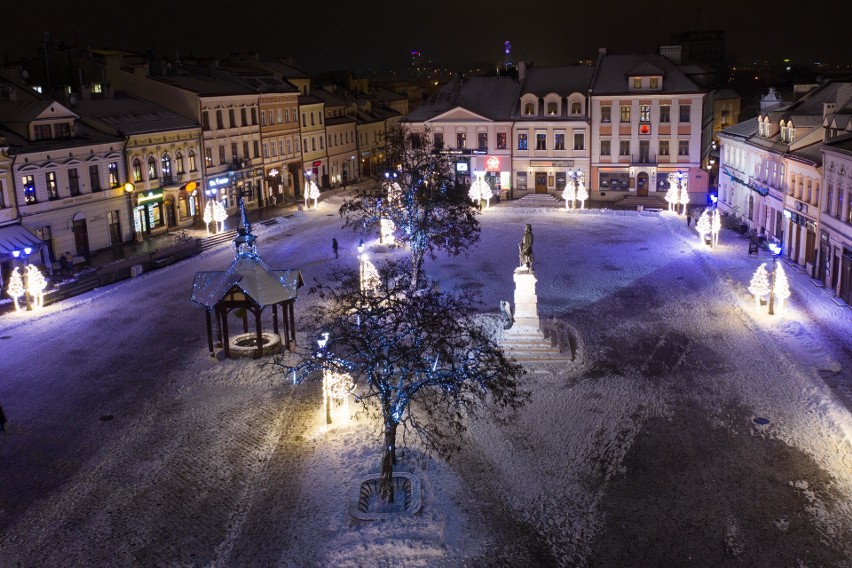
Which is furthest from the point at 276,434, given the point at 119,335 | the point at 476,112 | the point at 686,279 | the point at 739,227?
the point at 476,112

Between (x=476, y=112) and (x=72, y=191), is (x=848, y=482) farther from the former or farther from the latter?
(x=476, y=112)

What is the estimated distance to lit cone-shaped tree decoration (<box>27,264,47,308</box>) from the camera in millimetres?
38594

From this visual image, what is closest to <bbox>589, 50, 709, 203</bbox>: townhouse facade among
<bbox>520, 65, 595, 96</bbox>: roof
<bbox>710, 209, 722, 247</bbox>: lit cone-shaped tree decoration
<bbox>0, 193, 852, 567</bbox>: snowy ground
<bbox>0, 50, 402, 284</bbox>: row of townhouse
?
<bbox>520, 65, 595, 96</bbox>: roof

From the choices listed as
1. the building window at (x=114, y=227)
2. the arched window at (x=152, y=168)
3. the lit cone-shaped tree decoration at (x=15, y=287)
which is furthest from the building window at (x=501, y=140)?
the lit cone-shaped tree decoration at (x=15, y=287)

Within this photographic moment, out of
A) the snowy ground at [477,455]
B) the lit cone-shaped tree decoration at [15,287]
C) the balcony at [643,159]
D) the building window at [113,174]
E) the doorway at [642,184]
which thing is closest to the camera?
the snowy ground at [477,455]

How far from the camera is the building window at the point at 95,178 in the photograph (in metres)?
50.4

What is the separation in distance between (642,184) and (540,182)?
9.03 metres

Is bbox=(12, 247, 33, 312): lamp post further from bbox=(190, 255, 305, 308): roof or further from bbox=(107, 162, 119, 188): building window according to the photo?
bbox=(190, 255, 305, 308): roof

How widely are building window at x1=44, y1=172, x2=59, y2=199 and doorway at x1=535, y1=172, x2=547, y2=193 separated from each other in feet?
137

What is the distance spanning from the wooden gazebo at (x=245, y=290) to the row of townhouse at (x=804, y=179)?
2520 centimetres

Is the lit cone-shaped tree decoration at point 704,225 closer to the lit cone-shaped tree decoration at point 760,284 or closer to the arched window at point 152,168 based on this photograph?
the lit cone-shaped tree decoration at point 760,284

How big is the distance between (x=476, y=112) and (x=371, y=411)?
5201 cm

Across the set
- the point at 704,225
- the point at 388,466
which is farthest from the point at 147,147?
the point at 388,466

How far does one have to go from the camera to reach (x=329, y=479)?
21906 millimetres
